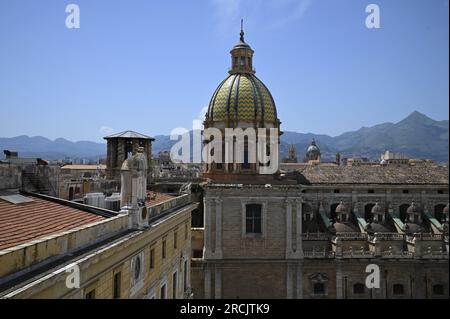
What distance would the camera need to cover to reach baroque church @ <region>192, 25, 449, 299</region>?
28625 millimetres

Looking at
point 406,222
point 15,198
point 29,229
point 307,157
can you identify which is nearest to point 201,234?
point 406,222

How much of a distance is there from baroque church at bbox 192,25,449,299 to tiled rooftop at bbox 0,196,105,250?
17362 mm

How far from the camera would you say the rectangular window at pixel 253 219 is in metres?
29.6

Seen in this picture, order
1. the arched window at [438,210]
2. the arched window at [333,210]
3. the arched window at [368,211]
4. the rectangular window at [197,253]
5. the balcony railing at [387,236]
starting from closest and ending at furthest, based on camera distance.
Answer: the balcony railing at [387,236], the rectangular window at [197,253], the arched window at [438,210], the arched window at [368,211], the arched window at [333,210]

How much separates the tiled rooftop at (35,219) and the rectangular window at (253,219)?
1811cm

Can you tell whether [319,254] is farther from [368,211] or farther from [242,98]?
[242,98]

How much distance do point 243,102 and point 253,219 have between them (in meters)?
9.55

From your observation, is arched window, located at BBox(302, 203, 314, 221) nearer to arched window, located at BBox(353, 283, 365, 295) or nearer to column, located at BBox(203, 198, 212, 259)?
arched window, located at BBox(353, 283, 365, 295)

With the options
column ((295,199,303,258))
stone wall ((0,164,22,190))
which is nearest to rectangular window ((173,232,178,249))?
stone wall ((0,164,22,190))

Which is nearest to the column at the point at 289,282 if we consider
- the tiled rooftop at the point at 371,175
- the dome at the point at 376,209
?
the tiled rooftop at the point at 371,175

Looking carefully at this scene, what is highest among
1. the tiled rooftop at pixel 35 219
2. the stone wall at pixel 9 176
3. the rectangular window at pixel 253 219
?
the stone wall at pixel 9 176

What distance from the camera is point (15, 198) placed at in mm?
12258

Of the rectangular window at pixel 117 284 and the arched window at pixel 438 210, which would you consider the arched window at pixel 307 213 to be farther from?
the rectangular window at pixel 117 284
